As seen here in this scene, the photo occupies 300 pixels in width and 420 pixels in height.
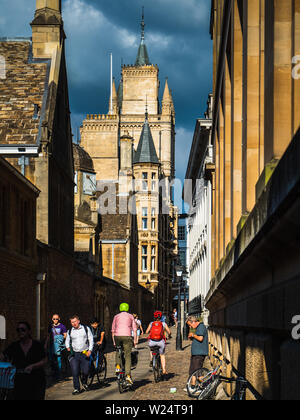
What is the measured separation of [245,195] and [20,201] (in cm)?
1131

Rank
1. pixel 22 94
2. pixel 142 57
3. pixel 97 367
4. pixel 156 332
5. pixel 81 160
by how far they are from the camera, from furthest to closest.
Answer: pixel 142 57 → pixel 81 160 → pixel 22 94 → pixel 156 332 → pixel 97 367

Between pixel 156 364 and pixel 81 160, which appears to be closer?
pixel 156 364

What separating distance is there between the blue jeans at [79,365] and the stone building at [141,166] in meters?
43.1

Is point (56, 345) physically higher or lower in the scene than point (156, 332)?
lower

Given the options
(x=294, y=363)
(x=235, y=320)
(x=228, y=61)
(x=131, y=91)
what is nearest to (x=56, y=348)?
(x=228, y=61)

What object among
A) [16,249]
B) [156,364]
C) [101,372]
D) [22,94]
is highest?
[22,94]

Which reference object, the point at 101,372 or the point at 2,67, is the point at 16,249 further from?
the point at 2,67

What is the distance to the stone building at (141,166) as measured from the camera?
67062mm

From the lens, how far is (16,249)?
1828 centimetres

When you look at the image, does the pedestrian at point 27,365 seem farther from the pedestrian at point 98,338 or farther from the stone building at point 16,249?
the stone building at point 16,249

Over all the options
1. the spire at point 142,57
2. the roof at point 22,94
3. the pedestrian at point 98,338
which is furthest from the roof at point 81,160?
the spire at point 142,57

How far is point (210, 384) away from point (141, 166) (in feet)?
253

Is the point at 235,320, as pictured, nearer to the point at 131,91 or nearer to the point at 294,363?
the point at 294,363

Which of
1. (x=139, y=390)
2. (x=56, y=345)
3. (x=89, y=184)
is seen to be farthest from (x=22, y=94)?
(x=89, y=184)
